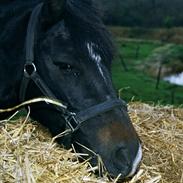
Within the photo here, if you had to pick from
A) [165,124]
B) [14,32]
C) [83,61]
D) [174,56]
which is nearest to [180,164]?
[165,124]

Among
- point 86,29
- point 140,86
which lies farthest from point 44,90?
point 140,86

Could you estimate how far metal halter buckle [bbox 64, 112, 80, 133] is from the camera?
384cm

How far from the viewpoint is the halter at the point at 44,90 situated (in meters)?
3.79

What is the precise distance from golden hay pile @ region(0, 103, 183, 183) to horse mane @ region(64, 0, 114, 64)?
809 millimetres

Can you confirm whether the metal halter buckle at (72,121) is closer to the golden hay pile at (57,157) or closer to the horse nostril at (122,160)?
the golden hay pile at (57,157)

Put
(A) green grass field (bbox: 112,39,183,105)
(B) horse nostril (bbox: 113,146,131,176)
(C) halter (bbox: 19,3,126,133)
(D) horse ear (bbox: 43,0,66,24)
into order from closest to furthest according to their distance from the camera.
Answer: (B) horse nostril (bbox: 113,146,131,176)
(C) halter (bbox: 19,3,126,133)
(D) horse ear (bbox: 43,0,66,24)
(A) green grass field (bbox: 112,39,183,105)

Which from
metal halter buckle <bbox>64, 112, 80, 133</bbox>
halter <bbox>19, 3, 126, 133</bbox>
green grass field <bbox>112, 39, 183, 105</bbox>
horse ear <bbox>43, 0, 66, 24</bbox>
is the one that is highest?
horse ear <bbox>43, 0, 66, 24</bbox>

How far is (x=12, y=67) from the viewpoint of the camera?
13.5 ft

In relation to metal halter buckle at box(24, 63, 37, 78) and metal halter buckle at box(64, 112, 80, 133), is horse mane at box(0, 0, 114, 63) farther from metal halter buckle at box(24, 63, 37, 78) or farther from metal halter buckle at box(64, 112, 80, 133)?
metal halter buckle at box(64, 112, 80, 133)

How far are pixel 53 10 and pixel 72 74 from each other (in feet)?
1.77

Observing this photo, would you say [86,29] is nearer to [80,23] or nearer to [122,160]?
[80,23]

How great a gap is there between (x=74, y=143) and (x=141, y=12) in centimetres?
5696

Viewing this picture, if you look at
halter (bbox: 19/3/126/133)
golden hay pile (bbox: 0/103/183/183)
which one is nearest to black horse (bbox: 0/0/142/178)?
halter (bbox: 19/3/126/133)

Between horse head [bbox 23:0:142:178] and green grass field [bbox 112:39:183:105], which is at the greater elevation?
horse head [bbox 23:0:142:178]
